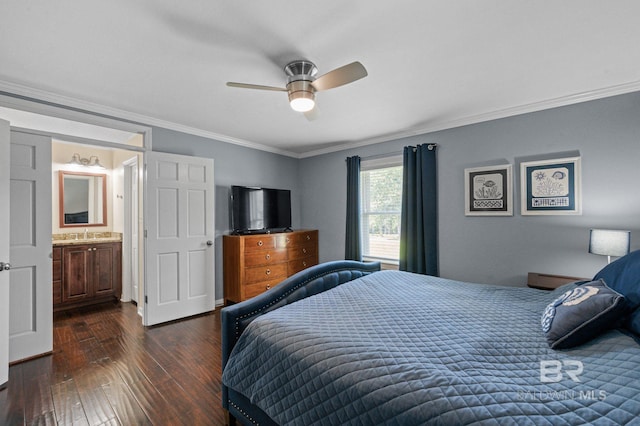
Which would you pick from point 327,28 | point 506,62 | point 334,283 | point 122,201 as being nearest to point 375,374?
point 334,283

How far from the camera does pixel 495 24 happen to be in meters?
1.76

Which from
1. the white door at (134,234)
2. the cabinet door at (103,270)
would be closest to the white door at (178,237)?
the white door at (134,234)

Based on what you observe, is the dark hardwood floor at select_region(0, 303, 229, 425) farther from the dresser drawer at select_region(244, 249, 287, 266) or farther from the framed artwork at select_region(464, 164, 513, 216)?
the framed artwork at select_region(464, 164, 513, 216)

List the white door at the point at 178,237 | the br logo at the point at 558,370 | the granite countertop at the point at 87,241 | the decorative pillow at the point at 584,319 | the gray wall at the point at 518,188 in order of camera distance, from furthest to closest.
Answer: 1. the granite countertop at the point at 87,241
2. the white door at the point at 178,237
3. the gray wall at the point at 518,188
4. the decorative pillow at the point at 584,319
5. the br logo at the point at 558,370

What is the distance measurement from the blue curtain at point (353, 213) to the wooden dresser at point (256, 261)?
2.72 ft

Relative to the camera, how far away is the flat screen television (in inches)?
161

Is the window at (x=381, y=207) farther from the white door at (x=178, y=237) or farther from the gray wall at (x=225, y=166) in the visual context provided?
the white door at (x=178, y=237)

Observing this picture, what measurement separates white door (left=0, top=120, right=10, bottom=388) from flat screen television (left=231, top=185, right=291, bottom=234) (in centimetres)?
223

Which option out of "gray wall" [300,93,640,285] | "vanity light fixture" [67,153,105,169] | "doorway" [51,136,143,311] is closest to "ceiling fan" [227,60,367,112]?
"gray wall" [300,93,640,285]

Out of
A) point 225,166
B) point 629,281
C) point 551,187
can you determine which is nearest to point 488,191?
point 551,187

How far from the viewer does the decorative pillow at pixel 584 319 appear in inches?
49.1

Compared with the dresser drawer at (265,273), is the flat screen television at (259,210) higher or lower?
higher

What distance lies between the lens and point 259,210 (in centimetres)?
437

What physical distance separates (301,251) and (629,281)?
3.78m
